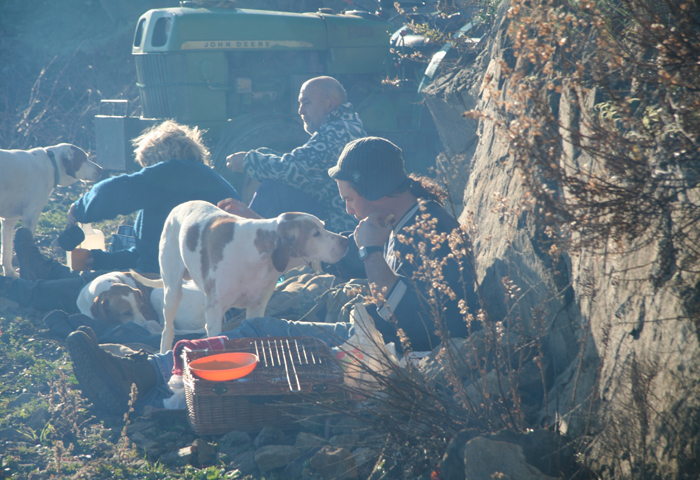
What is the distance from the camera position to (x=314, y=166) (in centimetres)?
497

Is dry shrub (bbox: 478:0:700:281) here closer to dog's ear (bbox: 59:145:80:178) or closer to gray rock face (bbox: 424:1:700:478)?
gray rock face (bbox: 424:1:700:478)

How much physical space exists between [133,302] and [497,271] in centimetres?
292

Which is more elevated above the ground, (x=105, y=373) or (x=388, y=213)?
(x=388, y=213)

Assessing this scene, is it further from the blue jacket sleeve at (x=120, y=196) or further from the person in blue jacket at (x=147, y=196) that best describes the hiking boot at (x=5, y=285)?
the blue jacket sleeve at (x=120, y=196)

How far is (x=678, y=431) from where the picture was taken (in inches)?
55.0

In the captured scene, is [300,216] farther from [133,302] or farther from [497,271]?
[133,302]

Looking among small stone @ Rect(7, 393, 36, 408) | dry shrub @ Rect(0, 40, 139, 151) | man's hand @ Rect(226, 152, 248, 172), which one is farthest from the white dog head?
dry shrub @ Rect(0, 40, 139, 151)

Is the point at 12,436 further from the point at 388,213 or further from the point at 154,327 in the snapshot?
the point at 388,213

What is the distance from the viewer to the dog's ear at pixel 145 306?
4379 mm

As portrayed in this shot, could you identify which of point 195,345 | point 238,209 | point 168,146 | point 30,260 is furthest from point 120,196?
point 195,345

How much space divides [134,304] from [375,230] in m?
2.27

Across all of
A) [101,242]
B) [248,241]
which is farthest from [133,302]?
[101,242]

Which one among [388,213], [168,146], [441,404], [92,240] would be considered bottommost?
[92,240]

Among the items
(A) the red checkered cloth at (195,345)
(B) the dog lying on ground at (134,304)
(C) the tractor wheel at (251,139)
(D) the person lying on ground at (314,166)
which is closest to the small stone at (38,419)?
(A) the red checkered cloth at (195,345)
